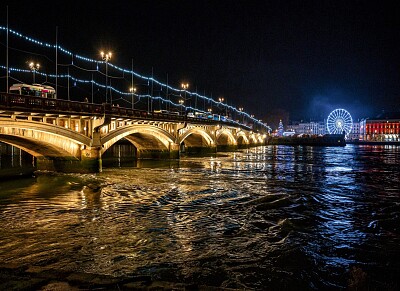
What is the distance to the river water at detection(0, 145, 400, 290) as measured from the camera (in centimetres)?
884

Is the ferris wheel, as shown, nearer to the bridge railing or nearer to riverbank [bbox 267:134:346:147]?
riverbank [bbox 267:134:346:147]

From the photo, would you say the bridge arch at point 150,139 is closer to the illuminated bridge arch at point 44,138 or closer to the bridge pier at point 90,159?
the bridge pier at point 90,159

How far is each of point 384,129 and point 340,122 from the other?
5433cm

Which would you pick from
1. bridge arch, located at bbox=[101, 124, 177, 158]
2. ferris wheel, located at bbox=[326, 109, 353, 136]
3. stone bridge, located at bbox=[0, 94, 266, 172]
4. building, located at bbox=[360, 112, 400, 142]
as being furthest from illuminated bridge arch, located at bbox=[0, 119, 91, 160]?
building, located at bbox=[360, 112, 400, 142]

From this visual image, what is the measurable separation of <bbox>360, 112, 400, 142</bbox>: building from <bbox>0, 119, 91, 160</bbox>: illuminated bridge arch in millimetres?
188433

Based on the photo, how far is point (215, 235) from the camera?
12.3 metres

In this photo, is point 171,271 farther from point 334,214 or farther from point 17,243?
point 334,214

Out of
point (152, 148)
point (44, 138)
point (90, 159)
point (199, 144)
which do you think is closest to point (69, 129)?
point (44, 138)

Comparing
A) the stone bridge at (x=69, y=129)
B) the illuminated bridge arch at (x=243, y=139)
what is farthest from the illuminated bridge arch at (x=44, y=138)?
the illuminated bridge arch at (x=243, y=139)

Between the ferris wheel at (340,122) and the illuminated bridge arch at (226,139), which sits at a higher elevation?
the ferris wheel at (340,122)

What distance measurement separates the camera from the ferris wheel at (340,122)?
6102 inches

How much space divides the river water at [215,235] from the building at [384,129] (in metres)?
186

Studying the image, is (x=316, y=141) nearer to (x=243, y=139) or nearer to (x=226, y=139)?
(x=243, y=139)

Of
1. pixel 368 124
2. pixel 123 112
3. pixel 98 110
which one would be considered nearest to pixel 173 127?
pixel 123 112
